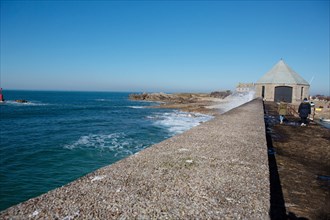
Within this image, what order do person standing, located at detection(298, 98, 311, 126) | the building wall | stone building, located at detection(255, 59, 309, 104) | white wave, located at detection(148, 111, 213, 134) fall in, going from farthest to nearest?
→ 1. stone building, located at detection(255, 59, 309, 104)
2. the building wall
3. white wave, located at detection(148, 111, 213, 134)
4. person standing, located at detection(298, 98, 311, 126)

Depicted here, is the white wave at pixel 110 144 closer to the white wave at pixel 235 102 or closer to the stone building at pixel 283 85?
the white wave at pixel 235 102

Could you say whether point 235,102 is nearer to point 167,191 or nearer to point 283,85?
point 283,85

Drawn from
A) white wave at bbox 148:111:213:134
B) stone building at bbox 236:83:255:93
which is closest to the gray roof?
white wave at bbox 148:111:213:134

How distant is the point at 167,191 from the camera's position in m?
3.55

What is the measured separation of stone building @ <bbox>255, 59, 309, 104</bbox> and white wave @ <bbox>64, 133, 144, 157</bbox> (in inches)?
978

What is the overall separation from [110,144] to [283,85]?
90.4 feet

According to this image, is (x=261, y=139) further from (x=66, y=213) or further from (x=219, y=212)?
(x=66, y=213)

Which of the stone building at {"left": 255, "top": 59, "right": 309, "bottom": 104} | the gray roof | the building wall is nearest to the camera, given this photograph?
the building wall

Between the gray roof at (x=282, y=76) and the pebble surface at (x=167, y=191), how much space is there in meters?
32.1

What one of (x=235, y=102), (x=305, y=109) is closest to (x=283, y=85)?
(x=235, y=102)

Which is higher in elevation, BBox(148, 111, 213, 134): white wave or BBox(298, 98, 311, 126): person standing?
BBox(298, 98, 311, 126): person standing

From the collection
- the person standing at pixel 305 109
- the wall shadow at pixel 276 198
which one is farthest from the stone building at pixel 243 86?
the wall shadow at pixel 276 198

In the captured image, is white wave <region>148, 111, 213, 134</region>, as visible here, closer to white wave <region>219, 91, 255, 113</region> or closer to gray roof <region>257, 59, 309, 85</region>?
white wave <region>219, 91, 255, 113</region>

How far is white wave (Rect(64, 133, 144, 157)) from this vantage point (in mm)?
14678
